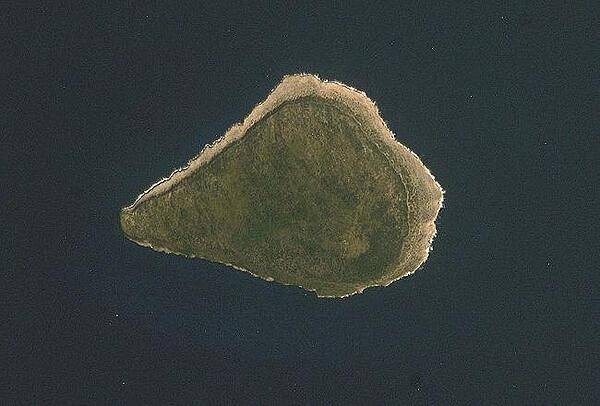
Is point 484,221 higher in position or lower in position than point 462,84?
lower

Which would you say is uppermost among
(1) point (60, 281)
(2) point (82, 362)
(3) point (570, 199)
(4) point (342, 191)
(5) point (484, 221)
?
(3) point (570, 199)

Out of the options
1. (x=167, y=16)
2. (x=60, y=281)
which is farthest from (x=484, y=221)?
(x=60, y=281)

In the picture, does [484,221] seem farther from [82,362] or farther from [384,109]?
[82,362]
